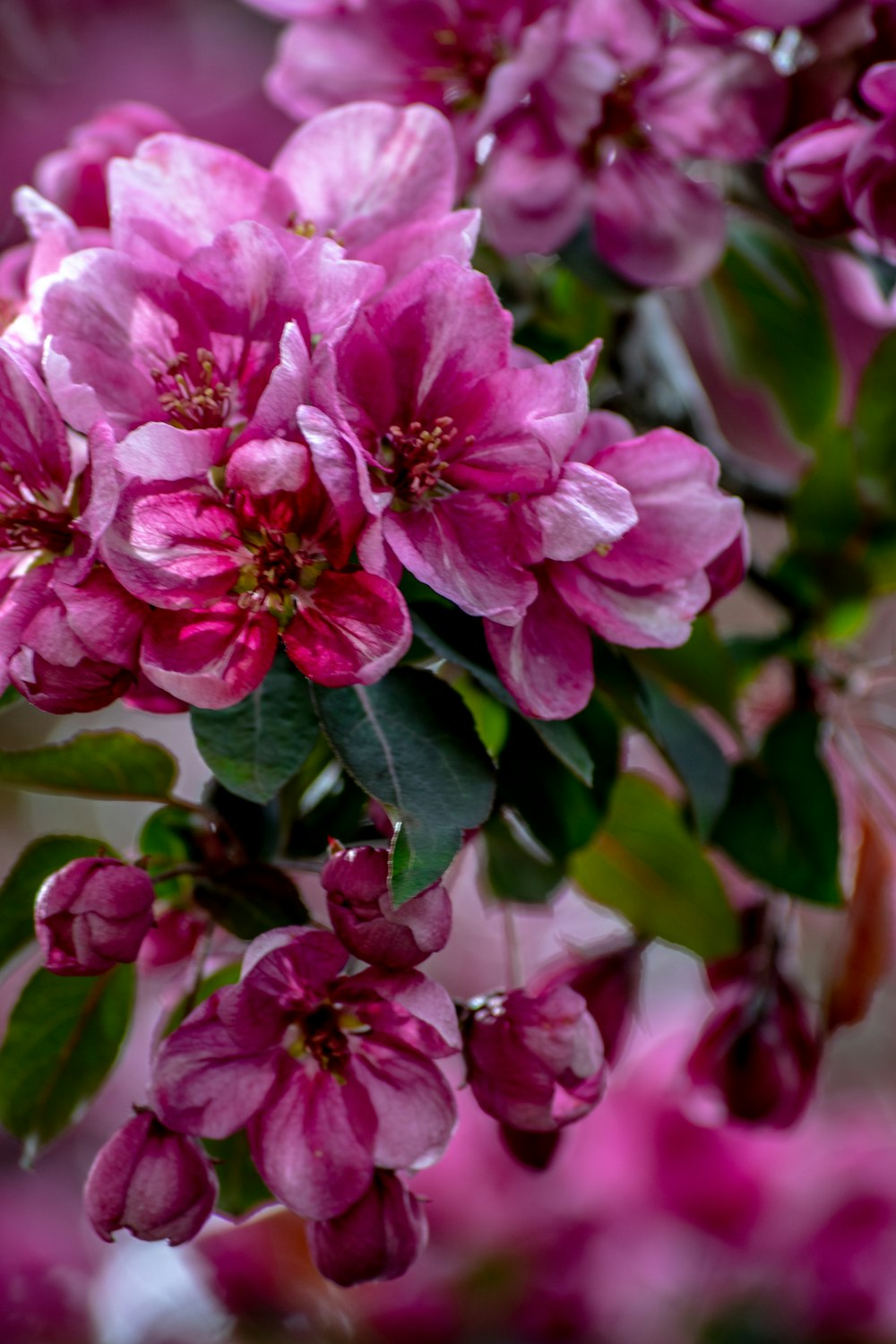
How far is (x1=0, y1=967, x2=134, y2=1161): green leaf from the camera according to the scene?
868mm

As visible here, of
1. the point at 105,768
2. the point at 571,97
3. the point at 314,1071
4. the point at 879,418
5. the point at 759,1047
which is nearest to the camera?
the point at 314,1071

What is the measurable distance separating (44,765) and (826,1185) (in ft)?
4.48

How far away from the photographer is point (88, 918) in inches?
28.1

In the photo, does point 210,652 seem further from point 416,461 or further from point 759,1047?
point 759,1047

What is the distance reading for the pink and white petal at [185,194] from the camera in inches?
31.3

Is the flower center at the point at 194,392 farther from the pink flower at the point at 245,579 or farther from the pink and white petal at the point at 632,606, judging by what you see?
the pink and white petal at the point at 632,606

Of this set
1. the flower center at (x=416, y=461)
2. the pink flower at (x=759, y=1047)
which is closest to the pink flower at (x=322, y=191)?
the flower center at (x=416, y=461)

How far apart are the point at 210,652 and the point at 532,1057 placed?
0.88 ft

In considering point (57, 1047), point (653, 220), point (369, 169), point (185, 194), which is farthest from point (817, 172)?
point (57, 1047)

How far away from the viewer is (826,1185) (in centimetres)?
187

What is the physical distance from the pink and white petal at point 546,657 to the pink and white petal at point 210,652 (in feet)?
0.37

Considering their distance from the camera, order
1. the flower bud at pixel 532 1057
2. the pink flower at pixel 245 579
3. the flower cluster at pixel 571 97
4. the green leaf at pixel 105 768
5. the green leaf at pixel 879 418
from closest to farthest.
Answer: the pink flower at pixel 245 579, the flower bud at pixel 532 1057, the green leaf at pixel 105 768, the flower cluster at pixel 571 97, the green leaf at pixel 879 418

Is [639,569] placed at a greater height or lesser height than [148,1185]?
greater

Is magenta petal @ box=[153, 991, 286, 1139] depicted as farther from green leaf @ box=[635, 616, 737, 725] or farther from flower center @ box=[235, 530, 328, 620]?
green leaf @ box=[635, 616, 737, 725]
